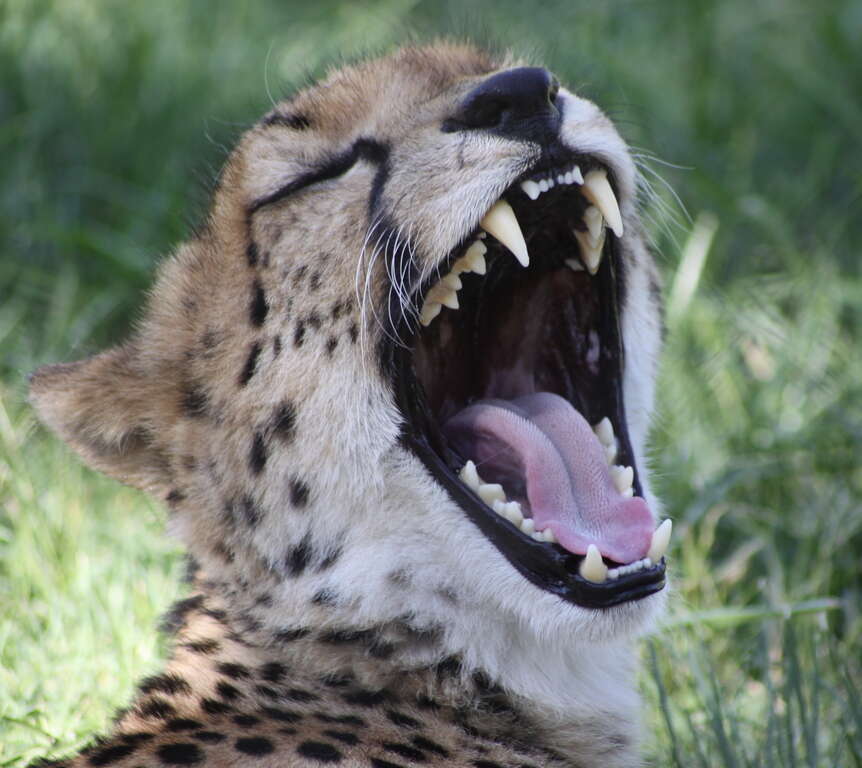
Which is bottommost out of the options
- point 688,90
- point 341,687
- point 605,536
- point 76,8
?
point 341,687

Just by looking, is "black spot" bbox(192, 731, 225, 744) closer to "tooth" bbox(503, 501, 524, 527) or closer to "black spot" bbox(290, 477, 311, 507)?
"black spot" bbox(290, 477, 311, 507)

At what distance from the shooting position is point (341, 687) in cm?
252

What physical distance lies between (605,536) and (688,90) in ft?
11.3

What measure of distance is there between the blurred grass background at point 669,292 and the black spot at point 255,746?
0.69 meters

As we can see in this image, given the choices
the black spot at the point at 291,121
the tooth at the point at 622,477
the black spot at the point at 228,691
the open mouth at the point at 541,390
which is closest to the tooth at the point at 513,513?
the open mouth at the point at 541,390

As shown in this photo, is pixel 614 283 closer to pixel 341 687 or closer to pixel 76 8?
pixel 341 687

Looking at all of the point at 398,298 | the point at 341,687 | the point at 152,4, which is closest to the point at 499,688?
the point at 341,687

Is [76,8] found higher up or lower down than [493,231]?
higher up

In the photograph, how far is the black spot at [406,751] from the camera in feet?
7.77

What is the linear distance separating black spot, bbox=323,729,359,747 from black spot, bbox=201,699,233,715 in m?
0.19

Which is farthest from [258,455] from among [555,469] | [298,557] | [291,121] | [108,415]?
[291,121]

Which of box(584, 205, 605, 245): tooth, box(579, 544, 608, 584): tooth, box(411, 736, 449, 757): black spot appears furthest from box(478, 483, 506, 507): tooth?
box(584, 205, 605, 245): tooth

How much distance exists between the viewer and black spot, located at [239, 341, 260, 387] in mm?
2629

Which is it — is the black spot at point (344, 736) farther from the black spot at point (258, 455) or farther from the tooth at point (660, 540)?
the tooth at point (660, 540)
